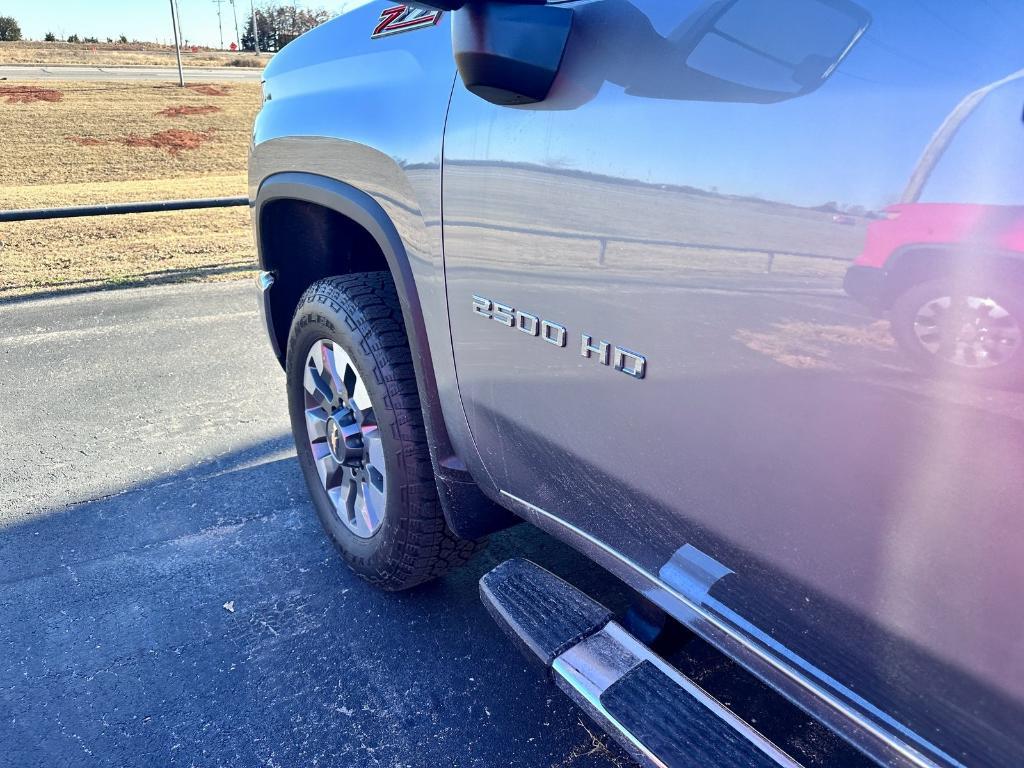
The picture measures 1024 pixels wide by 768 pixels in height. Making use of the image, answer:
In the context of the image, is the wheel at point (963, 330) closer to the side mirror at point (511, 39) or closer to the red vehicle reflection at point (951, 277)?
the red vehicle reflection at point (951, 277)

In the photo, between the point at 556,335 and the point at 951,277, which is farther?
the point at 556,335

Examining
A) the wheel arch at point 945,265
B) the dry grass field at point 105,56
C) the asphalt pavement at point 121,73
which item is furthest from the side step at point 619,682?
the dry grass field at point 105,56

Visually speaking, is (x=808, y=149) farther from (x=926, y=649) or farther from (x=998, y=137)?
(x=926, y=649)

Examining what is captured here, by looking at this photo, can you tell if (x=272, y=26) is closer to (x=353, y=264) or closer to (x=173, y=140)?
(x=173, y=140)

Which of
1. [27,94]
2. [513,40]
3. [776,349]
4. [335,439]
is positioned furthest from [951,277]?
[27,94]

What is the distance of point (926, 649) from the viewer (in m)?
1.07

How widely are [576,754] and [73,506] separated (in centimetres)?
223

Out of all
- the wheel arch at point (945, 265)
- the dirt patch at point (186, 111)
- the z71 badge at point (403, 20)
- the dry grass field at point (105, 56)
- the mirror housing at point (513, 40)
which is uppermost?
the dry grass field at point (105, 56)

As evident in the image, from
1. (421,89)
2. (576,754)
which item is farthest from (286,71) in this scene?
(576,754)

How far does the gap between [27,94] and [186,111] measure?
5.70m

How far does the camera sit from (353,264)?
2863 millimetres

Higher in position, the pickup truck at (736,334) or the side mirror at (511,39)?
the side mirror at (511,39)

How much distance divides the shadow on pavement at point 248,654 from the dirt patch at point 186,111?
21867mm

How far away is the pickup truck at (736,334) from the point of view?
0.94 metres
